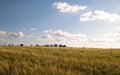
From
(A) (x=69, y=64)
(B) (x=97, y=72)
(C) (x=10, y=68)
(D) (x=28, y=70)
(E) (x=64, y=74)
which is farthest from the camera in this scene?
(A) (x=69, y=64)

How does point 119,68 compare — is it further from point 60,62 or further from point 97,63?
point 60,62

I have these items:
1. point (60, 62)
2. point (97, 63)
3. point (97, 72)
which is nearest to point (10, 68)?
point (60, 62)

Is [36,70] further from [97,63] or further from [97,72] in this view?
[97,63]

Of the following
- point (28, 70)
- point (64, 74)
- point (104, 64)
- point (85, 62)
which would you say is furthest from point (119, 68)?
point (28, 70)

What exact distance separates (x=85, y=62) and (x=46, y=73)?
5.00 metres

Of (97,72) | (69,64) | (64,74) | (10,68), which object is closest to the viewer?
(64,74)

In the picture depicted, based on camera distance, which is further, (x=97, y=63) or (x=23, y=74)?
→ (x=97, y=63)

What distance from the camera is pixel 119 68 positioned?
1379 centimetres

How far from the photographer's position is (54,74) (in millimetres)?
10312

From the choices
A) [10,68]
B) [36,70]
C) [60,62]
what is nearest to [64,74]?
[36,70]

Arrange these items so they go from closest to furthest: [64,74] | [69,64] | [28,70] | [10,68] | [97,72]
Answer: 1. [64,74]
2. [28,70]
3. [10,68]
4. [97,72]
5. [69,64]

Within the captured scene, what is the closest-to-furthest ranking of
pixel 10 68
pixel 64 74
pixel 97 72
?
1. pixel 64 74
2. pixel 10 68
3. pixel 97 72

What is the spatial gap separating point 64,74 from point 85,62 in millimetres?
4772

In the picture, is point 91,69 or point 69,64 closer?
point 91,69
